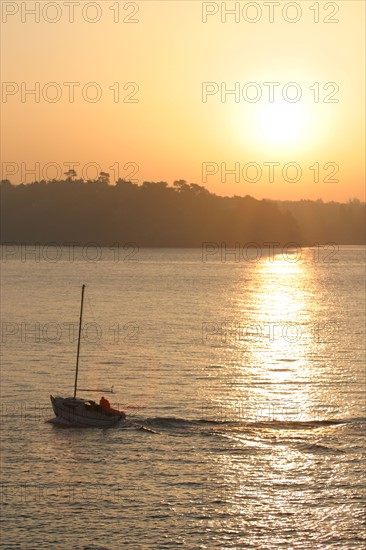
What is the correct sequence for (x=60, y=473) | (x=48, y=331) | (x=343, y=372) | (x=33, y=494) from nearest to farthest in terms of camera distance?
(x=33, y=494) → (x=60, y=473) → (x=343, y=372) → (x=48, y=331)

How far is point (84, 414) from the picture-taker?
6494cm

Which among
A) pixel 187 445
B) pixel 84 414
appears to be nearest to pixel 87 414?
pixel 84 414

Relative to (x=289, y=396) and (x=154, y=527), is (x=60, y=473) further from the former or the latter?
(x=289, y=396)

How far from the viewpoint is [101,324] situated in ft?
435

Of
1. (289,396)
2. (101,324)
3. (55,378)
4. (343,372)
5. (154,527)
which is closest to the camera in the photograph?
(154,527)

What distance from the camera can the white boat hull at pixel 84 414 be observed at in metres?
64.4

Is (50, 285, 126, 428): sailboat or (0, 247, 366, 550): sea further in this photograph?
(50, 285, 126, 428): sailboat

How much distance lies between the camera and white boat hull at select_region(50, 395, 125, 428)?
6444 centimetres

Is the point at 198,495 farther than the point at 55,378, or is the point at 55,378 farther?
the point at 55,378

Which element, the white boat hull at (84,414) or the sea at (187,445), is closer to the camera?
the sea at (187,445)

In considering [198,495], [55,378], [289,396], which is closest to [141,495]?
[198,495]

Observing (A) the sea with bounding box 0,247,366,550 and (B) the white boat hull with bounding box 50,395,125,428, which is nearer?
(A) the sea with bounding box 0,247,366,550

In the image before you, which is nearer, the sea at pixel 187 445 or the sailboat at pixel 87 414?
the sea at pixel 187 445

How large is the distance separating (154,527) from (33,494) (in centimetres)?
783
